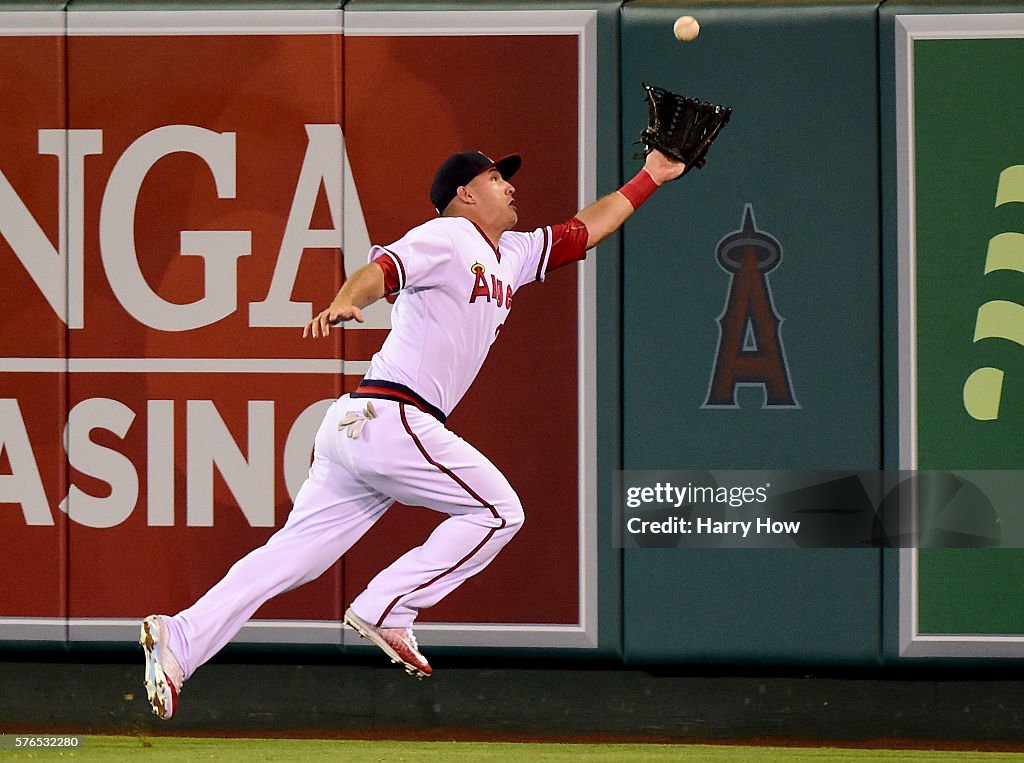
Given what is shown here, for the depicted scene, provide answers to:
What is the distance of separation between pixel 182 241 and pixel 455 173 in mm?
1127

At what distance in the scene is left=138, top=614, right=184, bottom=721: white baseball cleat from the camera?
12.6 ft

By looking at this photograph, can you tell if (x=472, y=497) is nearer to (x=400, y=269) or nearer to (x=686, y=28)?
(x=400, y=269)

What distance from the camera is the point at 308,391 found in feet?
15.1

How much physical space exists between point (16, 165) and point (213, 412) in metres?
1.20

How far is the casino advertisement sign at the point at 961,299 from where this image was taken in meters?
4.51

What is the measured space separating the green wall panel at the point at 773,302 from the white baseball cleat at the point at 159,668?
5.40 ft

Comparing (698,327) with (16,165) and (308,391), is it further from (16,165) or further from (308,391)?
(16,165)

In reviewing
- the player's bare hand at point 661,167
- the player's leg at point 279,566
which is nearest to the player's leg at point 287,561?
the player's leg at point 279,566

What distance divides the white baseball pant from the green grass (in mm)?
722

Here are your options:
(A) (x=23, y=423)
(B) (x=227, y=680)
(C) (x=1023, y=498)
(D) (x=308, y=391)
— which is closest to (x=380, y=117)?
(D) (x=308, y=391)

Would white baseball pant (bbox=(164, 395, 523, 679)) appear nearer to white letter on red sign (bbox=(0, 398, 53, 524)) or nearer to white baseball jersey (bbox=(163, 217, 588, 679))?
white baseball jersey (bbox=(163, 217, 588, 679))

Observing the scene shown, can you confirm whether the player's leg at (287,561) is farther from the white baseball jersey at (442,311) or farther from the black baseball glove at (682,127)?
the black baseball glove at (682,127)

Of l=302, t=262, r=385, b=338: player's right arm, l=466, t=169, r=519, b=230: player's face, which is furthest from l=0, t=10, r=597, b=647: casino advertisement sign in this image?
l=302, t=262, r=385, b=338: player's right arm
